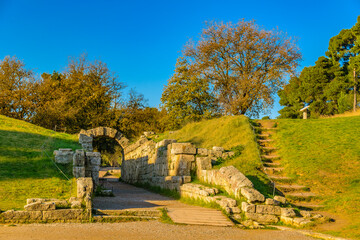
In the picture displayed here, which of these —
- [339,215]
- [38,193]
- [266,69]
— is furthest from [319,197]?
[266,69]

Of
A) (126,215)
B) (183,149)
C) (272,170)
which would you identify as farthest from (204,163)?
(126,215)

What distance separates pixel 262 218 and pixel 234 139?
8.66m

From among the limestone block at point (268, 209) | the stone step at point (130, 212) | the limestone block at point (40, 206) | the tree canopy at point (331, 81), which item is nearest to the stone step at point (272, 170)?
the limestone block at point (268, 209)

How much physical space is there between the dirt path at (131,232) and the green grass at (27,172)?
1602mm

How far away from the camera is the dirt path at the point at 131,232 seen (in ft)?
22.1

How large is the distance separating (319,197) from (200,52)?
20.3 m

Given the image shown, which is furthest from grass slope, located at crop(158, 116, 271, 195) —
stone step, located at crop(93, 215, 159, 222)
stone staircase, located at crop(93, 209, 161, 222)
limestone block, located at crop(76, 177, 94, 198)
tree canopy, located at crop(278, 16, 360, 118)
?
tree canopy, located at crop(278, 16, 360, 118)

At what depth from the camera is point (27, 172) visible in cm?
1186

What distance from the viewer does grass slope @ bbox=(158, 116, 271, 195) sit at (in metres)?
13.2

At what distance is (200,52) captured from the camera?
97.6 feet

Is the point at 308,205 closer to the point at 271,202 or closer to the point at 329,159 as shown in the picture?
the point at 271,202

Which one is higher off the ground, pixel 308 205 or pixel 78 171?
pixel 78 171

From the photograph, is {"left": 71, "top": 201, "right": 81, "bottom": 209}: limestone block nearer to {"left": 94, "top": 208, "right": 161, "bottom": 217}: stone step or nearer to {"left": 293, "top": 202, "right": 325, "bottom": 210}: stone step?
{"left": 94, "top": 208, "right": 161, "bottom": 217}: stone step

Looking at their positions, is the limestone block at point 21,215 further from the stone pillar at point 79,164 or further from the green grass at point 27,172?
the stone pillar at point 79,164
